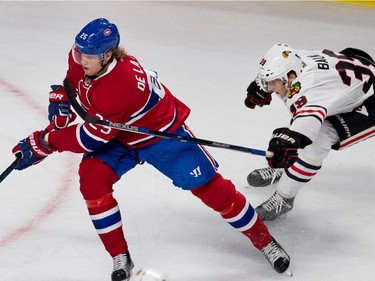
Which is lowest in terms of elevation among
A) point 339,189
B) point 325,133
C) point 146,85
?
point 339,189

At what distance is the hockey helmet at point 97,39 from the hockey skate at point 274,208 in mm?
A: 1089

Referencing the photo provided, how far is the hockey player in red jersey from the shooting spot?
300 centimetres

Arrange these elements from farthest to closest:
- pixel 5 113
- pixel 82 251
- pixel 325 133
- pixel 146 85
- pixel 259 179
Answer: pixel 5 113, pixel 259 179, pixel 325 133, pixel 82 251, pixel 146 85

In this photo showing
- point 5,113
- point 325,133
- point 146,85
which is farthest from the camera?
point 5,113

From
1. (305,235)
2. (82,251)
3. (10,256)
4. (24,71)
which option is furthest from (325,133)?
(24,71)

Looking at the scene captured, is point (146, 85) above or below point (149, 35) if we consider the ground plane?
above

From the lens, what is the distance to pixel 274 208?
12.0ft

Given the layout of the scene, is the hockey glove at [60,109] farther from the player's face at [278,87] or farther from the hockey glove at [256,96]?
the hockey glove at [256,96]

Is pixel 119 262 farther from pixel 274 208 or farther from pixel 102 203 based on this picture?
pixel 274 208

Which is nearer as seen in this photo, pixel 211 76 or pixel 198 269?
pixel 198 269

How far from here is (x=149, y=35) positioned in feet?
19.1

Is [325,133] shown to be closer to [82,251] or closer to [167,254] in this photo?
[167,254]

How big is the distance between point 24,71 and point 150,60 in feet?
2.64

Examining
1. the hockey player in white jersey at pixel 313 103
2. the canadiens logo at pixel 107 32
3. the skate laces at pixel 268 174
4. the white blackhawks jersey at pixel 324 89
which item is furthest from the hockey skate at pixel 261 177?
the canadiens logo at pixel 107 32
